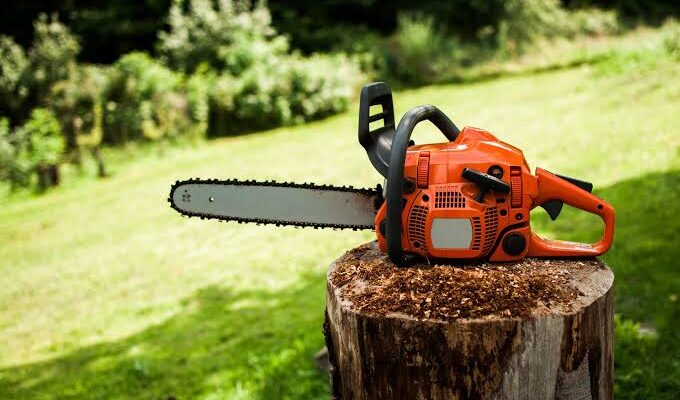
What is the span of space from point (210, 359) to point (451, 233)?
2.47 m

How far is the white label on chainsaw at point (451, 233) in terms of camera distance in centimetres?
192

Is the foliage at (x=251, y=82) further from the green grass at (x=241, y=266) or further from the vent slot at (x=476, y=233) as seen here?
the vent slot at (x=476, y=233)

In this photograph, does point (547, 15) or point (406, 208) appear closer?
point (406, 208)

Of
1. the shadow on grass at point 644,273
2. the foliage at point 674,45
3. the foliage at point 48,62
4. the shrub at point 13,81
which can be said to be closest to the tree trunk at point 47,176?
the foliage at point 48,62

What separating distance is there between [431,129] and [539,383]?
778 cm

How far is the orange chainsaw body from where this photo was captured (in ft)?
6.30

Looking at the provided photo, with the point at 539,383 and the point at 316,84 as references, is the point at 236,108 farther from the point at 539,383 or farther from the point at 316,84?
the point at 539,383

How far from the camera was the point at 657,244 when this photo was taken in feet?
13.8

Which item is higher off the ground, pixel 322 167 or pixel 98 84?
pixel 98 84

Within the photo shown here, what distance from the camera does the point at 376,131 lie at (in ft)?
6.98

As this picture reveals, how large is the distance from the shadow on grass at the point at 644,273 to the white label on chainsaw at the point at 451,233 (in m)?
1.50

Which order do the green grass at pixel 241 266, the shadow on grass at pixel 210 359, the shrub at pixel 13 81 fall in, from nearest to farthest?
the shadow on grass at pixel 210 359, the green grass at pixel 241 266, the shrub at pixel 13 81

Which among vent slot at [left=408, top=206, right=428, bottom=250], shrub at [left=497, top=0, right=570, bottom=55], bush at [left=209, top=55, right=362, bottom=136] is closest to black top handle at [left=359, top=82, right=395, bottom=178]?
vent slot at [left=408, top=206, right=428, bottom=250]

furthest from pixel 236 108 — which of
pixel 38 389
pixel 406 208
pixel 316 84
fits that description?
pixel 406 208
